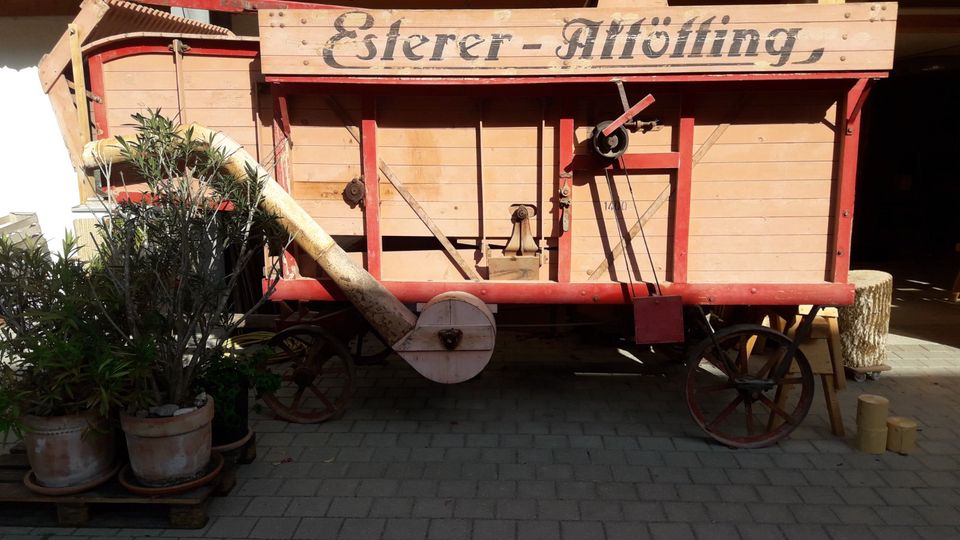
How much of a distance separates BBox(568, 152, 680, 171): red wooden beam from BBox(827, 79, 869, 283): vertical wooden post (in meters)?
1.12

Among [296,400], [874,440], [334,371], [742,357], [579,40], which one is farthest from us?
[334,371]

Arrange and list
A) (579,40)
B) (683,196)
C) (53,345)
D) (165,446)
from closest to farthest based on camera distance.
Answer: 1. (53,345)
2. (165,446)
3. (579,40)
4. (683,196)

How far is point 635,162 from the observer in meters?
4.50

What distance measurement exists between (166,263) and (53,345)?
762 mm

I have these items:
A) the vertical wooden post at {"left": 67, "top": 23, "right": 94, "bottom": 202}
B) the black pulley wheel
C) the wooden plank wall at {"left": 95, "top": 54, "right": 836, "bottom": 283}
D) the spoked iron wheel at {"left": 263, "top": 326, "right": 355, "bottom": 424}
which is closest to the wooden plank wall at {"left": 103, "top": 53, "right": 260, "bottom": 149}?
the wooden plank wall at {"left": 95, "top": 54, "right": 836, "bottom": 283}

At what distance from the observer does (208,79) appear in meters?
4.73

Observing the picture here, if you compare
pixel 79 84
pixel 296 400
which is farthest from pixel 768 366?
pixel 79 84

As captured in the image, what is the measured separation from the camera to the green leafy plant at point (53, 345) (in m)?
3.52

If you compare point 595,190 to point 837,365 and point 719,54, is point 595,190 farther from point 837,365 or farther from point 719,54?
point 837,365

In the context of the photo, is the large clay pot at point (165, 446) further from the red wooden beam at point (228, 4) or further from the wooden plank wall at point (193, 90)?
the red wooden beam at point (228, 4)

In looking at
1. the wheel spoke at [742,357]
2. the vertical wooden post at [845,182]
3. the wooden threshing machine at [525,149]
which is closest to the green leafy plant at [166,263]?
the wooden threshing machine at [525,149]

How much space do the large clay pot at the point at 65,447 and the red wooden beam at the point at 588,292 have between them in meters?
1.49

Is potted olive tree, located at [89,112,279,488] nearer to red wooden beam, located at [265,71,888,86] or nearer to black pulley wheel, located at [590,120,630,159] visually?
red wooden beam, located at [265,71,888,86]

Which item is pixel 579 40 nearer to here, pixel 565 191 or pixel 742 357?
pixel 565 191
